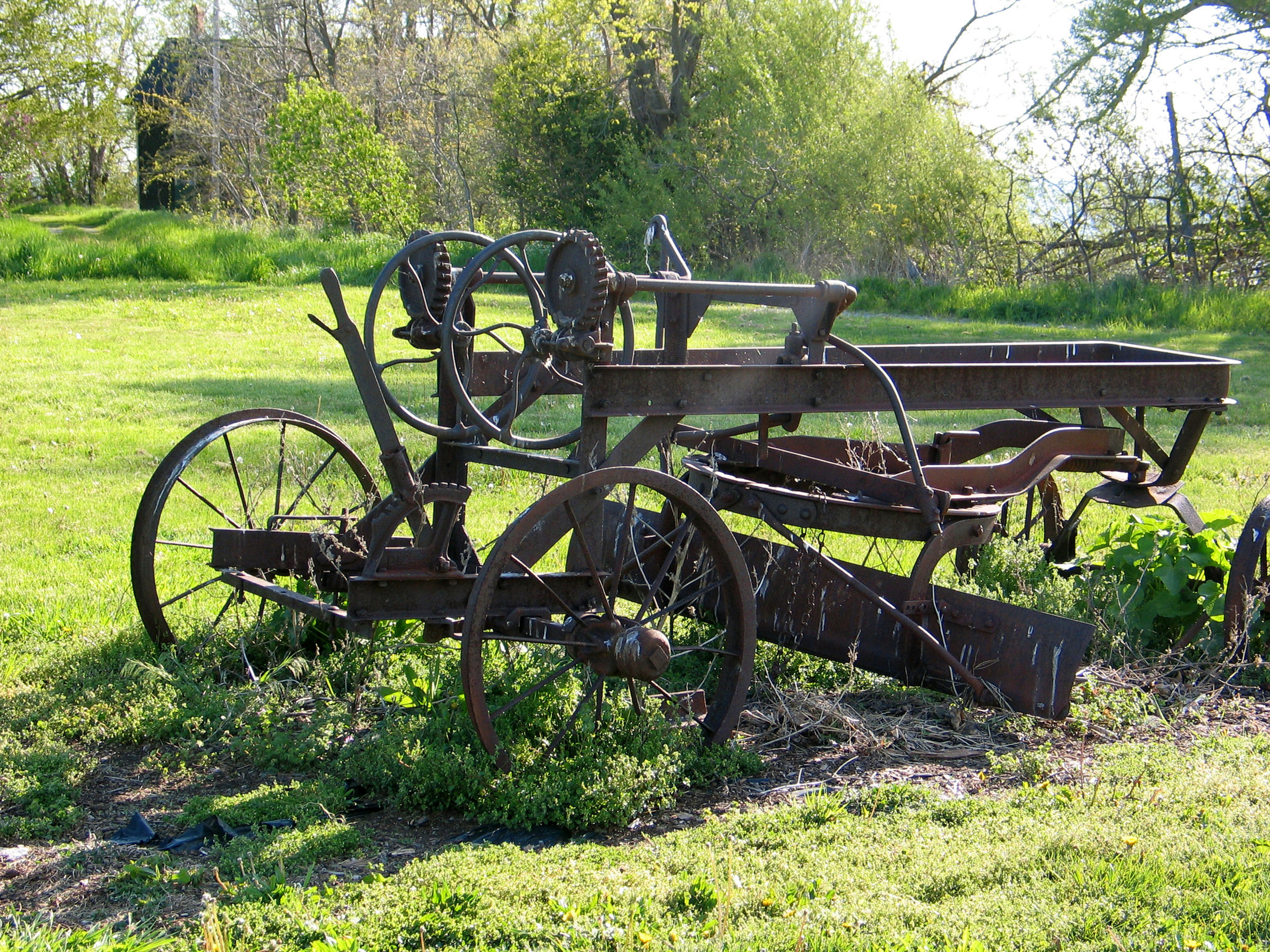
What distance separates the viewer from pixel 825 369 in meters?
3.50

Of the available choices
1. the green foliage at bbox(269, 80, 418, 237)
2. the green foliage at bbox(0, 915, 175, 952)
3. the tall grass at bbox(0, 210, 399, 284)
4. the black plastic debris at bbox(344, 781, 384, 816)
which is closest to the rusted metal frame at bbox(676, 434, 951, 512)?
the black plastic debris at bbox(344, 781, 384, 816)

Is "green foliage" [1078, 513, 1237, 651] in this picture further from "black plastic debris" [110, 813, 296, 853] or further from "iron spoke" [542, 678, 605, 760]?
"black plastic debris" [110, 813, 296, 853]

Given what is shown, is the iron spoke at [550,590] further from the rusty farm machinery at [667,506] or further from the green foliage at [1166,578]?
the green foliage at [1166,578]

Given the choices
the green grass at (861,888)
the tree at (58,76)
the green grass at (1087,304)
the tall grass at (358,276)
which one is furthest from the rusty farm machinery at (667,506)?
the tree at (58,76)

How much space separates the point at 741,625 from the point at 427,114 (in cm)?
2633

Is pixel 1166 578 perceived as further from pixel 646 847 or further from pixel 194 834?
pixel 194 834

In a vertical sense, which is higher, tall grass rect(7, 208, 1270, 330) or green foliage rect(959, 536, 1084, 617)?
tall grass rect(7, 208, 1270, 330)

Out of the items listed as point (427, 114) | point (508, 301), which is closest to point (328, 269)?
point (508, 301)

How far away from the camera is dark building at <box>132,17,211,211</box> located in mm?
25891

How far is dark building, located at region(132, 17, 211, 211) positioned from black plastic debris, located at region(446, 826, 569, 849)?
2488 cm

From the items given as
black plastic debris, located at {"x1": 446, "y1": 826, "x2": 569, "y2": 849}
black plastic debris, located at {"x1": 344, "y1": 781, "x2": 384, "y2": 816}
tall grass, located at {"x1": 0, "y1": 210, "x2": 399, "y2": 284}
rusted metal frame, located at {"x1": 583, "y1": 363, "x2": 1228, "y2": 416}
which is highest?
tall grass, located at {"x1": 0, "y1": 210, "x2": 399, "y2": 284}

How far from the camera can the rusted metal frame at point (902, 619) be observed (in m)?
3.82

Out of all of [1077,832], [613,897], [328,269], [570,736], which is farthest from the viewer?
[570,736]

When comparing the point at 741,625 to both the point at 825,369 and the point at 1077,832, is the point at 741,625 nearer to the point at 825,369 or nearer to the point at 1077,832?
the point at 825,369
